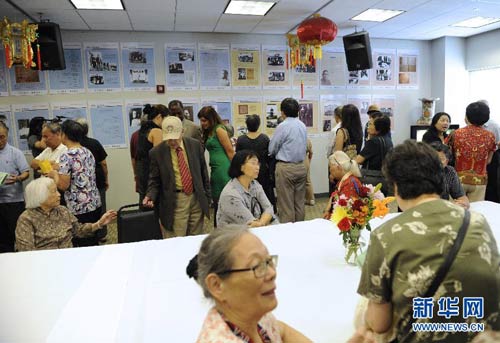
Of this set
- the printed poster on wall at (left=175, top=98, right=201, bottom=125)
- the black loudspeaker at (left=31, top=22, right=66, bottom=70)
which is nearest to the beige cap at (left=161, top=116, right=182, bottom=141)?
the black loudspeaker at (left=31, top=22, right=66, bottom=70)

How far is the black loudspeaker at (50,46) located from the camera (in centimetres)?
438

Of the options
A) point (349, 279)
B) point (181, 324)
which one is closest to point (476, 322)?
point (349, 279)

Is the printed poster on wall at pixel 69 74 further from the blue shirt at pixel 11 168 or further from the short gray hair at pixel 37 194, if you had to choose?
the short gray hair at pixel 37 194

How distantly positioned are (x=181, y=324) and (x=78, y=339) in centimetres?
35

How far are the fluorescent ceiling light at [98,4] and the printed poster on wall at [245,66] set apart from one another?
1959 mm

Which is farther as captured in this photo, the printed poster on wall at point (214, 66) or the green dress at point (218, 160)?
the printed poster on wall at point (214, 66)

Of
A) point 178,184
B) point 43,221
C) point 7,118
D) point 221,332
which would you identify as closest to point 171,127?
point 178,184

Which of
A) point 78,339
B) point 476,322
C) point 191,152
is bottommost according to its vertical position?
point 78,339

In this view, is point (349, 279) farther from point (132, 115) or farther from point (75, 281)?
point (132, 115)

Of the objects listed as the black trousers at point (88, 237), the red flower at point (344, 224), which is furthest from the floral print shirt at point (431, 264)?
the black trousers at point (88, 237)

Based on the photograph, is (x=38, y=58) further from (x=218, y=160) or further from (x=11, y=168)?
(x=218, y=160)

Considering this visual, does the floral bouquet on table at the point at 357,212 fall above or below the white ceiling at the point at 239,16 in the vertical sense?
below

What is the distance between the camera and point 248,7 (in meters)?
4.40

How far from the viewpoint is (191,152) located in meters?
3.06
